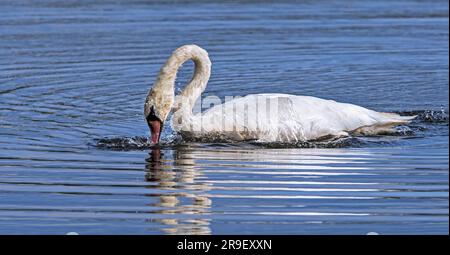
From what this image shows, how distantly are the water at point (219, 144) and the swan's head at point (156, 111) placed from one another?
234mm

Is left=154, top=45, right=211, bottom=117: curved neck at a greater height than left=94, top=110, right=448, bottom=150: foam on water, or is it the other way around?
left=154, top=45, right=211, bottom=117: curved neck

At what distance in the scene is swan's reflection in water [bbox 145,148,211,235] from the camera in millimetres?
10109

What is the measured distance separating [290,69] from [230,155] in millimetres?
6712

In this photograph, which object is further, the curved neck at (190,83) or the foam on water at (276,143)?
the curved neck at (190,83)

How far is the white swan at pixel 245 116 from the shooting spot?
1422 centimetres

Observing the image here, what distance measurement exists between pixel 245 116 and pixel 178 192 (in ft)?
9.82

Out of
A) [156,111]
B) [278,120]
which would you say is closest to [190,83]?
[156,111]

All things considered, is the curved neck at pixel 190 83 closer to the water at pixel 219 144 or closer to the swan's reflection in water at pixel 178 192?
the water at pixel 219 144

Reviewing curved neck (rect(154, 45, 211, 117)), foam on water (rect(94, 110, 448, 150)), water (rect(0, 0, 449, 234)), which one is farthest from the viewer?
curved neck (rect(154, 45, 211, 117))

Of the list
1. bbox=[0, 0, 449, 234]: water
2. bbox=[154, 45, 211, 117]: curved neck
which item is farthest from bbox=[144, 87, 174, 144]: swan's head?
bbox=[0, 0, 449, 234]: water

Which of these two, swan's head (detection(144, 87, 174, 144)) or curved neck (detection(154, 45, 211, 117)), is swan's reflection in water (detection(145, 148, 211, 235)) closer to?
swan's head (detection(144, 87, 174, 144))

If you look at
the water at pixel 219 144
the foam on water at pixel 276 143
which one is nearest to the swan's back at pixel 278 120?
the foam on water at pixel 276 143

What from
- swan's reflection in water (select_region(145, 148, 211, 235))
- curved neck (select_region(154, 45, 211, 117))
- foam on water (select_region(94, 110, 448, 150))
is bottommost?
swan's reflection in water (select_region(145, 148, 211, 235))

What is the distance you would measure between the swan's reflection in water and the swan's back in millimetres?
642
